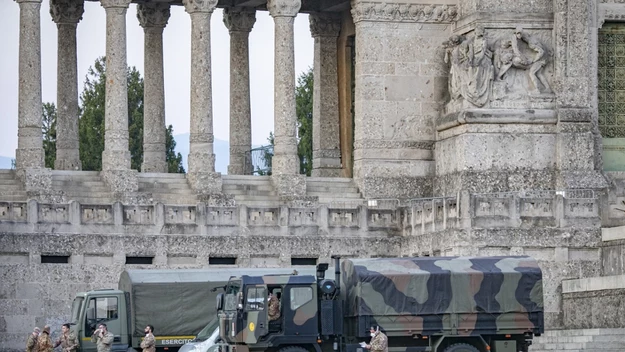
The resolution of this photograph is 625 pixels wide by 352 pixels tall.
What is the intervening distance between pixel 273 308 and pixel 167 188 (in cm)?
2382

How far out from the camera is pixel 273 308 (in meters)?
61.2

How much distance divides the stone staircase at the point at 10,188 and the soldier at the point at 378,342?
23999mm

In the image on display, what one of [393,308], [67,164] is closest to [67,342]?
[393,308]

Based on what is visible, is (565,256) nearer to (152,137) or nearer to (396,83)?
(396,83)

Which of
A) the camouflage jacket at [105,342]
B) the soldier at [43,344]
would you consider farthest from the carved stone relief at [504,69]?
the soldier at [43,344]

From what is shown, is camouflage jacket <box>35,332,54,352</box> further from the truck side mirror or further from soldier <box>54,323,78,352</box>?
the truck side mirror

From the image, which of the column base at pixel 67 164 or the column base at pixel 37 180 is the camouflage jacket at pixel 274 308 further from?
the column base at pixel 67 164

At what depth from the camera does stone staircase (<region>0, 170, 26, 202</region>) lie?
264 feet

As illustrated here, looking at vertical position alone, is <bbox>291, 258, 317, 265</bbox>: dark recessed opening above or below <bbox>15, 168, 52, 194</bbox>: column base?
below

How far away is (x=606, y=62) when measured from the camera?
86.7m

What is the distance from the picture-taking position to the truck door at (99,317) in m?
67.5

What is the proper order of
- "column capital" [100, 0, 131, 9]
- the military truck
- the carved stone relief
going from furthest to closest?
the carved stone relief, "column capital" [100, 0, 131, 9], the military truck

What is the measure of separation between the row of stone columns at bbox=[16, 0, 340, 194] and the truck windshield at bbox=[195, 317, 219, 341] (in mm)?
18358

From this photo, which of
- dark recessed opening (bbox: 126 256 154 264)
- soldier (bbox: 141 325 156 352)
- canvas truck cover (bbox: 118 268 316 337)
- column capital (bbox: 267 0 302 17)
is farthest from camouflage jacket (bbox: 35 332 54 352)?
column capital (bbox: 267 0 302 17)
